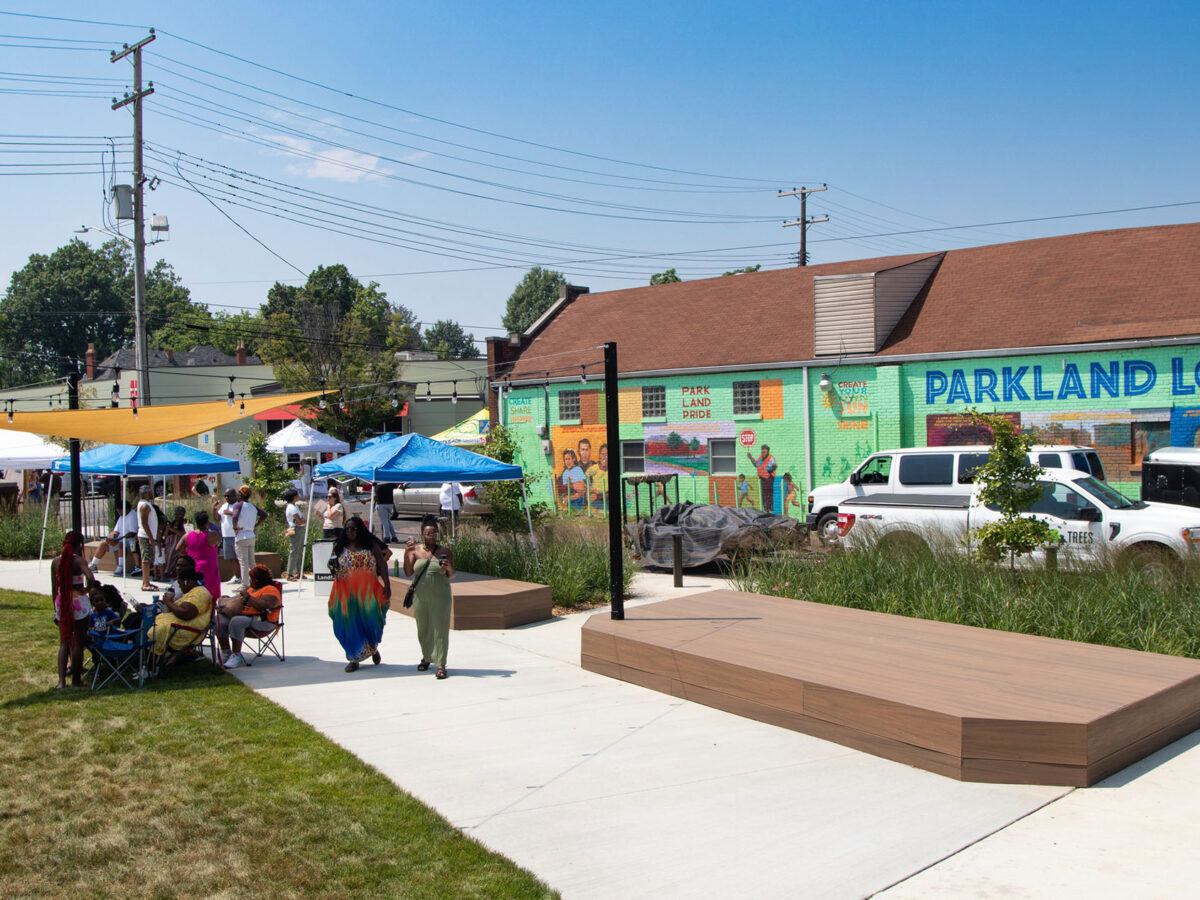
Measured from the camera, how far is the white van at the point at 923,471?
15.0 m

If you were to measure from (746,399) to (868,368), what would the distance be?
347 cm

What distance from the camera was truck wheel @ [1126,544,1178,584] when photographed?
998 centimetres

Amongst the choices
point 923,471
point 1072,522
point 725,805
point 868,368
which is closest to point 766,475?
point 868,368

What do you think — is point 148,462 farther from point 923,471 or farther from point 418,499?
point 923,471

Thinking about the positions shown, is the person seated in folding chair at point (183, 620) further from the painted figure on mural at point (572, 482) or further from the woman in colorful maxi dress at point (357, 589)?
the painted figure on mural at point (572, 482)

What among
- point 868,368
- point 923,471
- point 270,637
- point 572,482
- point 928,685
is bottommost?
point 270,637

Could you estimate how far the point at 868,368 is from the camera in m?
25.0

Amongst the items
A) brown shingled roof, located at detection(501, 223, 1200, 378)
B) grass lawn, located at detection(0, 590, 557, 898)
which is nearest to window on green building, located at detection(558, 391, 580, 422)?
brown shingled roof, located at detection(501, 223, 1200, 378)

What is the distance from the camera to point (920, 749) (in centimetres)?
650

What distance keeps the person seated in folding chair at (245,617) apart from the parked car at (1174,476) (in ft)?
42.3

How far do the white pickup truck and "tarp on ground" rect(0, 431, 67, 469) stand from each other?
1762cm

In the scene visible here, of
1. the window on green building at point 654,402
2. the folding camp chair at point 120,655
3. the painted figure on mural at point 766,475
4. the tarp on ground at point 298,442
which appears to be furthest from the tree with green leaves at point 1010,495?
the window on green building at point 654,402

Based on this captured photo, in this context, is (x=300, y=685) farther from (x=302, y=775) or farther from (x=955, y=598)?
(x=955, y=598)

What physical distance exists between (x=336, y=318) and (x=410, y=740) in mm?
59758
